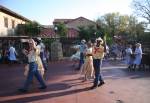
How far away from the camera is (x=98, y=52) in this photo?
1220cm

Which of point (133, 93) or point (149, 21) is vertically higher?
point (149, 21)

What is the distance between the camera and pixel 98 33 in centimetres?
4788

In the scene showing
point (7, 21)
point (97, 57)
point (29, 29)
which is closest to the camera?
point (97, 57)

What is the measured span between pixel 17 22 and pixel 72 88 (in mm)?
30719

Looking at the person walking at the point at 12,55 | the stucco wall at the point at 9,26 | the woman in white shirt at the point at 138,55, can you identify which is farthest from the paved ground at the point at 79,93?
the stucco wall at the point at 9,26

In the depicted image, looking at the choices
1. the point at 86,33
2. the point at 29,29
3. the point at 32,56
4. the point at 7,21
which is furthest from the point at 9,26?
the point at 32,56

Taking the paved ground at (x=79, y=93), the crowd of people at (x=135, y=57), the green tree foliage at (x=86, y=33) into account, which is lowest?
the paved ground at (x=79, y=93)

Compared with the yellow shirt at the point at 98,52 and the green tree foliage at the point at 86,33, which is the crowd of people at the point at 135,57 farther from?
the green tree foliage at the point at 86,33

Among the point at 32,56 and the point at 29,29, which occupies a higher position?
the point at 29,29

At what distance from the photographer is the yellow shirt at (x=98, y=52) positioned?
12.1 m

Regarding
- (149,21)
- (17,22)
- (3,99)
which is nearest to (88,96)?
(3,99)

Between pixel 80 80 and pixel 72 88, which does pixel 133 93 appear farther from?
pixel 80 80

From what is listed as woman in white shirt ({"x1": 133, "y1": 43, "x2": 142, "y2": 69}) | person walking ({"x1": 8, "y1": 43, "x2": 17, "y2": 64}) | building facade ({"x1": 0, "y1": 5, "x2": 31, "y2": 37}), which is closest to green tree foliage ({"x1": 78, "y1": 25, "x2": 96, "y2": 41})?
building facade ({"x1": 0, "y1": 5, "x2": 31, "y2": 37})

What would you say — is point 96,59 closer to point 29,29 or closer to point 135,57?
point 135,57
